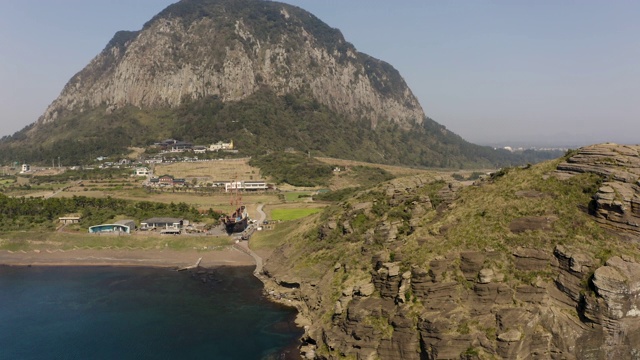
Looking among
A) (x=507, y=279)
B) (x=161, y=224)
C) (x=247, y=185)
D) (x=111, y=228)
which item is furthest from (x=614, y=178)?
(x=247, y=185)

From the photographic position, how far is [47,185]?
15738 cm

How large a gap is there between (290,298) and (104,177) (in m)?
120

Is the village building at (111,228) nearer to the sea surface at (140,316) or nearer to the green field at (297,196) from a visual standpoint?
the sea surface at (140,316)

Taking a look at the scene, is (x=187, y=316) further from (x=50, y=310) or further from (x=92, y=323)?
(x=50, y=310)

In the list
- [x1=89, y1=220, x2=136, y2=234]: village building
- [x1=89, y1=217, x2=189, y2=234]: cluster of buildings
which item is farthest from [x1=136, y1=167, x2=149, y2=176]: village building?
[x1=89, y1=220, x2=136, y2=234]: village building

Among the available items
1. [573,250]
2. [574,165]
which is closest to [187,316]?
[573,250]

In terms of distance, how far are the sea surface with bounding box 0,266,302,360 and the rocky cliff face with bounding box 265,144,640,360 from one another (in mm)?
7816

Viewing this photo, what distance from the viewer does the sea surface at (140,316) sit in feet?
186

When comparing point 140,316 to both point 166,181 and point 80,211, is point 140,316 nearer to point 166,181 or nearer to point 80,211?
point 80,211

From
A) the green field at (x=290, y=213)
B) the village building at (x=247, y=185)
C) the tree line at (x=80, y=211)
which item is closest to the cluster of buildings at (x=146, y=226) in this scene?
the tree line at (x=80, y=211)

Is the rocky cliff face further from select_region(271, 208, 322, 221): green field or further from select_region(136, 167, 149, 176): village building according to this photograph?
select_region(136, 167, 149, 176): village building

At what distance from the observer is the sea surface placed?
5675 cm

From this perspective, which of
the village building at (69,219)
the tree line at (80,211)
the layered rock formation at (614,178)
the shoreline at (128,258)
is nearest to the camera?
the layered rock formation at (614,178)

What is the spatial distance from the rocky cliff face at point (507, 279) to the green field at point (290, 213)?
177 feet
